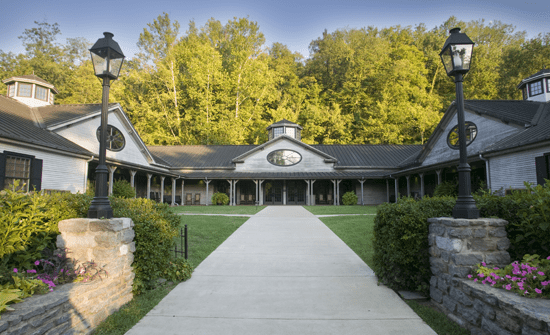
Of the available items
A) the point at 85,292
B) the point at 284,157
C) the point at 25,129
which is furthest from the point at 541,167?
the point at 25,129

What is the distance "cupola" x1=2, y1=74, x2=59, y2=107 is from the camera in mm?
19000

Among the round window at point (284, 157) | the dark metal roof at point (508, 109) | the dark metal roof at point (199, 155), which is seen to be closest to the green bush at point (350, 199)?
the round window at point (284, 157)

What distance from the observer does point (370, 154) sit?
3094 cm

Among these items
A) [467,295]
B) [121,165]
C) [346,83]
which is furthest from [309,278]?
[346,83]

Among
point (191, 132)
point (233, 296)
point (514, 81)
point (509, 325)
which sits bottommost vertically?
point (233, 296)

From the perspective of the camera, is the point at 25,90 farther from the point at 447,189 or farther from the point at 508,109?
the point at 508,109

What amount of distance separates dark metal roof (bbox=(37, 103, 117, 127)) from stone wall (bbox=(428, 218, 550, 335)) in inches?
730

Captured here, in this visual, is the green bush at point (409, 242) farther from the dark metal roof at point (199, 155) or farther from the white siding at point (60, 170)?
the dark metal roof at point (199, 155)

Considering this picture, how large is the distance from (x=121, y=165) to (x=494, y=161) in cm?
2015

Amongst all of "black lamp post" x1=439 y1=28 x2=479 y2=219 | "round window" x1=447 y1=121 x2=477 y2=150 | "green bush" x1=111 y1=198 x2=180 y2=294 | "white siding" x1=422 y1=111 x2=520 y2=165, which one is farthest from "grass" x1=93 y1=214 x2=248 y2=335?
"round window" x1=447 y1=121 x2=477 y2=150

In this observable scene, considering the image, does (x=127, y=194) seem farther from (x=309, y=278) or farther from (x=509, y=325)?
(x=509, y=325)

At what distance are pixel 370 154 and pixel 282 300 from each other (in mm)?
28436

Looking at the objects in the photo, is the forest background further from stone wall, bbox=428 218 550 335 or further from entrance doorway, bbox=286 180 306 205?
stone wall, bbox=428 218 550 335

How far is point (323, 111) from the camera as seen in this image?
40.6 meters
